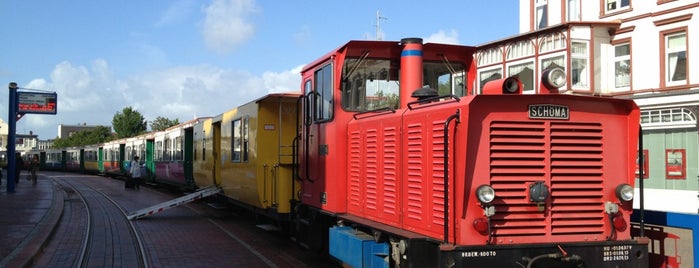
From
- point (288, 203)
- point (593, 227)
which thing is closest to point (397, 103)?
point (593, 227)

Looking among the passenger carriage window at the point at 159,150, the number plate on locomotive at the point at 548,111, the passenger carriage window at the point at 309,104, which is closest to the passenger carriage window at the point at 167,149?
the passenger carriage window at the point at 159,150

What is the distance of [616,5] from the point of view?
65.8ft

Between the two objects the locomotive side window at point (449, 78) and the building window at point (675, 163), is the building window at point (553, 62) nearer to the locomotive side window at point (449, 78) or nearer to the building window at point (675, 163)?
the building window at point (675, 163)

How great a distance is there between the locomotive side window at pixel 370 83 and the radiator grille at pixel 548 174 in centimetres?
227

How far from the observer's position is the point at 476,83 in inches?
305

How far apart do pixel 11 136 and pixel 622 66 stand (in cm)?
2336

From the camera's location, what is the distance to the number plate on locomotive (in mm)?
5375

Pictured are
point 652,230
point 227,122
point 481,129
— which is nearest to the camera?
point 481,129

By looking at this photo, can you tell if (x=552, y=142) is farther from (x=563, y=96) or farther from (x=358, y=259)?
(x=358, y=259)

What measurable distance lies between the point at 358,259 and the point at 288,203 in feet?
13.6

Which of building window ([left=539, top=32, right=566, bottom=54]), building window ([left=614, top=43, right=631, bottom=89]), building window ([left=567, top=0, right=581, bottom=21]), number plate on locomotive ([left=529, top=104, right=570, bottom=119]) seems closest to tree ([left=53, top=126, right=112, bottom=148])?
building window ([left=567, top=0, right=581, bottom=21])

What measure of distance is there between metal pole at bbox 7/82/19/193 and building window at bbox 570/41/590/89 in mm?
21411

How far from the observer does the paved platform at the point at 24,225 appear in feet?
30.5

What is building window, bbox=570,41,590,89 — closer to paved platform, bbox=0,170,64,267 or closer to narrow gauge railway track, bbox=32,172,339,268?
narrow gauge railway track, bbox=32,172,339,268
